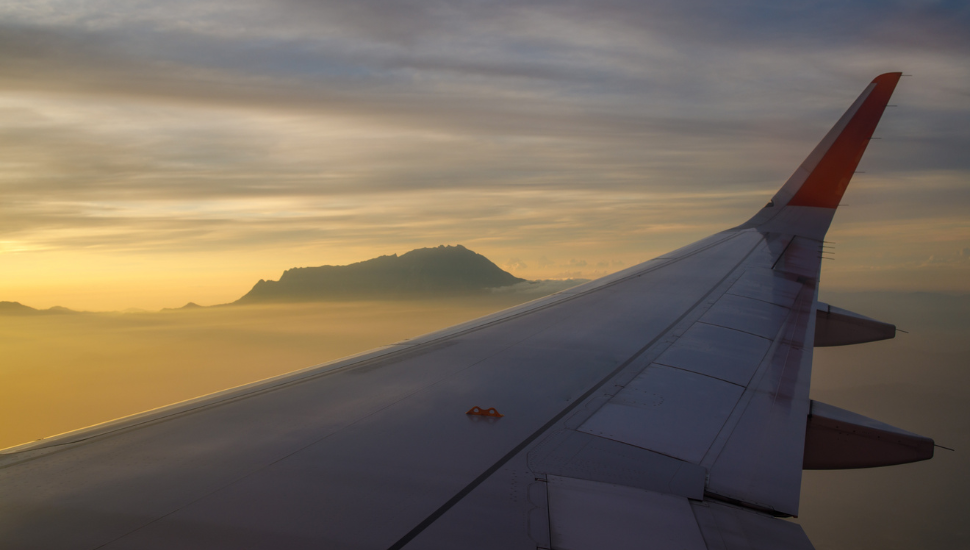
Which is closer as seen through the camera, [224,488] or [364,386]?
[224,488]

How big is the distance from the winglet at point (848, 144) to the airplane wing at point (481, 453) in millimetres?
4551

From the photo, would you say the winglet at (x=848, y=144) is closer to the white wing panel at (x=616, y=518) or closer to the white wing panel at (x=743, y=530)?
the white wing panel at (x=743, y=530)

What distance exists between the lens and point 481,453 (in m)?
3.41

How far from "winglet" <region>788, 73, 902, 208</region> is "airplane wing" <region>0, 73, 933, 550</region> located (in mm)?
4551

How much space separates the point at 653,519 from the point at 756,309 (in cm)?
610

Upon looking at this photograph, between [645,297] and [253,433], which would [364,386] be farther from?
[645,297]

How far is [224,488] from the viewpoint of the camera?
2.91 metres

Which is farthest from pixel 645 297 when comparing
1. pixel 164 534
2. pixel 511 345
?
pixel 164 534

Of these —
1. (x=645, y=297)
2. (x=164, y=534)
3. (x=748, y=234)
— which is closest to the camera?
(x=164, y=534)

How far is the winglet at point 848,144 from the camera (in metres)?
9.24

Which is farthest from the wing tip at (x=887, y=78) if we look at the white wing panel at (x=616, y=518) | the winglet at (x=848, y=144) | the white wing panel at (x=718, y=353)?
the white wing panel at (x=616, y=518)

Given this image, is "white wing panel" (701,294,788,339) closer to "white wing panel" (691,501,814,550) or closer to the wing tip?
"white wing panel" (691,501,814,550)

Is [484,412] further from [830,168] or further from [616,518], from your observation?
[830,168]

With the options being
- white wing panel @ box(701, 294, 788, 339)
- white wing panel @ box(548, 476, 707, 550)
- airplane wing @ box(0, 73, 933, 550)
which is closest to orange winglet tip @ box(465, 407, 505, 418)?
airplane wing @ box(0, 73, 933, 550)
